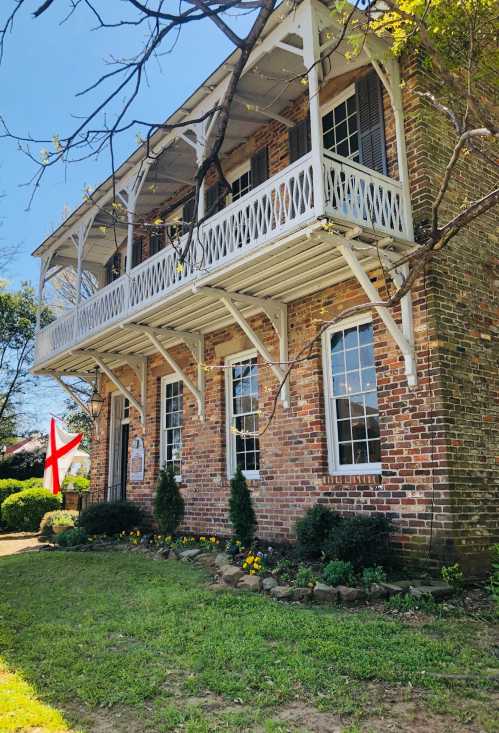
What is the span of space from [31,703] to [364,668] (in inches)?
86.9

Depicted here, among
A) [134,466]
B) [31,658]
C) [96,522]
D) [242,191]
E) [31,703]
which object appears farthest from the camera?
[134,466]

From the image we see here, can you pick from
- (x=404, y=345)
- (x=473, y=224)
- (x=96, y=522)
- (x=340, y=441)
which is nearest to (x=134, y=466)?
(x=96, y=522)

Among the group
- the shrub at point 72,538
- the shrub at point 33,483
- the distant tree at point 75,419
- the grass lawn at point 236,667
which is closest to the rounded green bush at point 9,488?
the shrub at point 33,483

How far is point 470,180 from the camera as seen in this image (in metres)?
8.32

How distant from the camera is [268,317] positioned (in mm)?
9172

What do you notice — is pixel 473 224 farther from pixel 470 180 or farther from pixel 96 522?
pixel 96 522

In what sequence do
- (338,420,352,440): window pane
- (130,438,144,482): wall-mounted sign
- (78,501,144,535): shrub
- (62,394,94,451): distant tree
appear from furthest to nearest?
(62,394,94,451): distant tree, (130,438,144,482): wall-mounted sign, (78,501,144,535): shrub, (338,420,352,440): window pane

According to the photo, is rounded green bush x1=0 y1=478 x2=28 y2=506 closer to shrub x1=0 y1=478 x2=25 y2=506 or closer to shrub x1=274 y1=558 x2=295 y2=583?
shrub x1=0 y1=478 x2=25 y2=506

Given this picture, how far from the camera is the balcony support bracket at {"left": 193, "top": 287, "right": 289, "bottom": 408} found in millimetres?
8500

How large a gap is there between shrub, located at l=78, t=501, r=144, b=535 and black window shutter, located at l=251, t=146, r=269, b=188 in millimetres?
7097

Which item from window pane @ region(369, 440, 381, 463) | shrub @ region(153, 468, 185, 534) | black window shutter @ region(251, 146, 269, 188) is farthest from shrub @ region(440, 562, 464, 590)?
black window shutter @ region(251, 146, 269, 188)

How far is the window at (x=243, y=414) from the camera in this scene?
32.7 feet

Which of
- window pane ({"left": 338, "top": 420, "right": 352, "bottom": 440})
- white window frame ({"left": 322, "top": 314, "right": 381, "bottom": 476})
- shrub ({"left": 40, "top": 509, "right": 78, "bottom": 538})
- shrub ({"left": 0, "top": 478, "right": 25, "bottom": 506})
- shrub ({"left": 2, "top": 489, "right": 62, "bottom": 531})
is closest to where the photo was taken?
white window frame ({"left": 322, "top": 314, "right": 381, "bottom": 476})

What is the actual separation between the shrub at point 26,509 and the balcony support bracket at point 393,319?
12.9 meters
